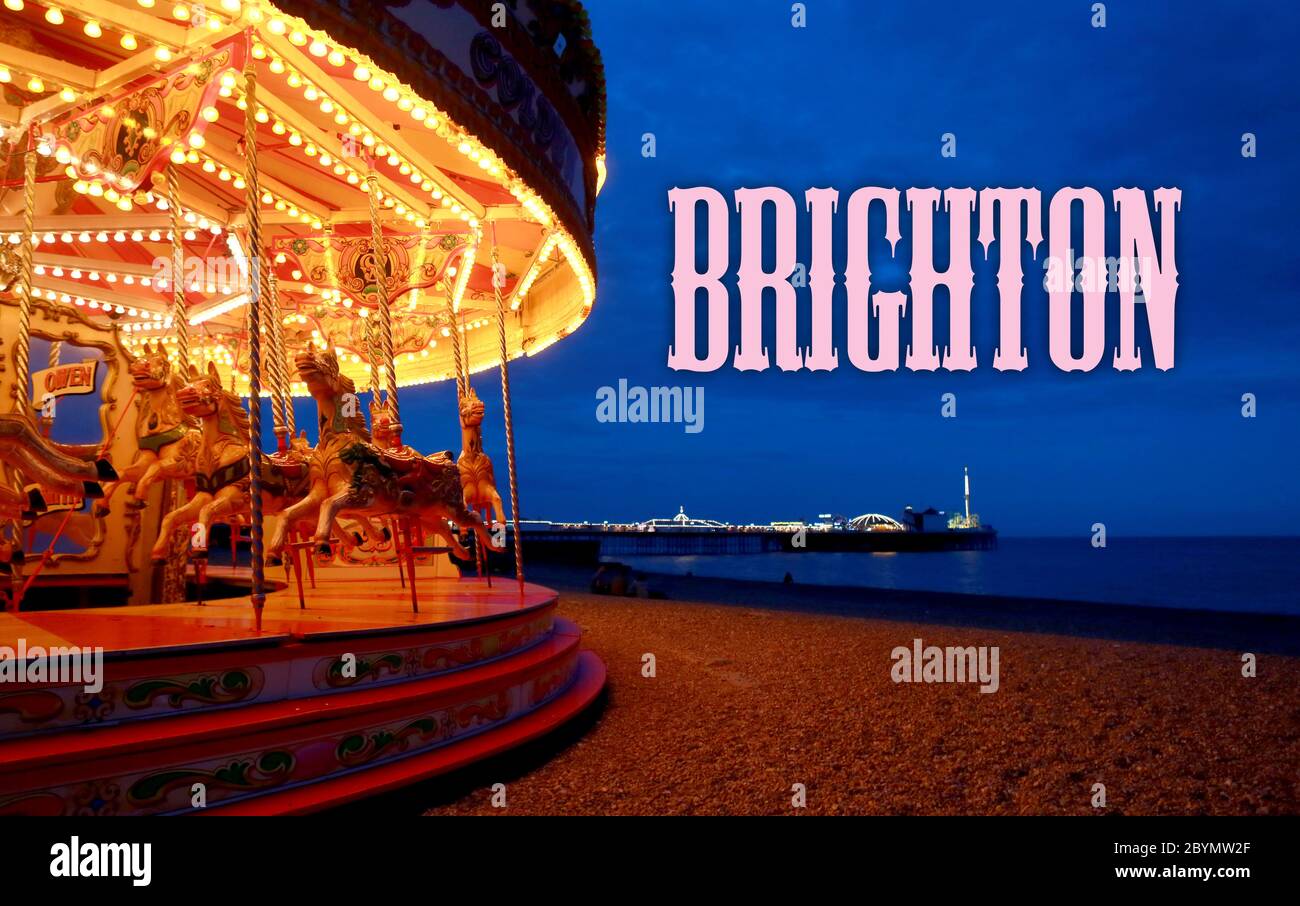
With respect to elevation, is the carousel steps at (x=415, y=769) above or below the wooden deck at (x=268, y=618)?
below

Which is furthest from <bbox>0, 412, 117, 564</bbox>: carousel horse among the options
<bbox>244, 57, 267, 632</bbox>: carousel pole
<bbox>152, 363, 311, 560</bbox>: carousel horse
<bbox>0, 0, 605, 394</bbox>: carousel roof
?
<bbox>0, 0, 605, 394</bbox>: carousel roof

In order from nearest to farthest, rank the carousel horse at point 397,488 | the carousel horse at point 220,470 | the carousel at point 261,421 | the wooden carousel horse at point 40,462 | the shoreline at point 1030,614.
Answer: the carousel at point 261,421 → the wooden carousel horse at point 40,462 → the carousel horse at point 397,488 → the carousel horse at point 220,470 → the shoreline at point 1030,614

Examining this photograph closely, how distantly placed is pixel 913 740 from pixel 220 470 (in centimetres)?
463

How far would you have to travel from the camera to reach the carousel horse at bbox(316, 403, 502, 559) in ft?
14.6

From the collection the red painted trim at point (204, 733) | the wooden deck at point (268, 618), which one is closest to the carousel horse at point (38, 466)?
the wooden deck at point (268, 618)

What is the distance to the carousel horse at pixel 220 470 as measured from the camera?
455 centimetres

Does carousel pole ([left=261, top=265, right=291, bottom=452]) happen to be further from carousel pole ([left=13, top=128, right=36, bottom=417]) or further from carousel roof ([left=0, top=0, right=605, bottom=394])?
carousel pole ([left=13, top=128, right=36, bottom=417])

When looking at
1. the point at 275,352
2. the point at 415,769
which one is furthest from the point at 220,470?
the point at 275,352

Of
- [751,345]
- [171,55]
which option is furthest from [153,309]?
[751,345]

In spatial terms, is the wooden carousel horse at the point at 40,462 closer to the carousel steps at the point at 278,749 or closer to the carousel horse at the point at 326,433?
the carousel horse at the point at 326,433

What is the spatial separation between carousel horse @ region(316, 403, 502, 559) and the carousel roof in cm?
130

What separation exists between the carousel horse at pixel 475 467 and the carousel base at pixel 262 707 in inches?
82.9

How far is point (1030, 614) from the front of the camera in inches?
463

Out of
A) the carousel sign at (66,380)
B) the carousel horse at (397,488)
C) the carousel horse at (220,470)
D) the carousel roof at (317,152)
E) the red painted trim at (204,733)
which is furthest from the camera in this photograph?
the carousel sign at (66,380)
